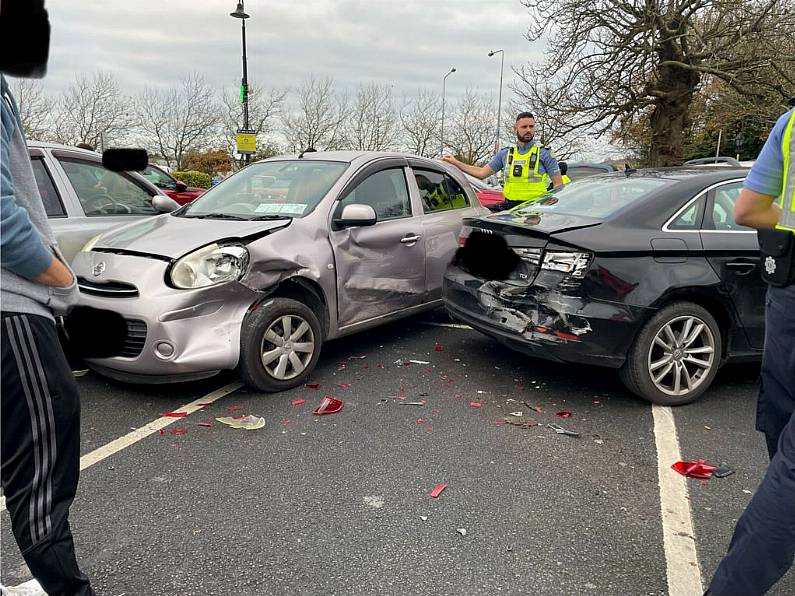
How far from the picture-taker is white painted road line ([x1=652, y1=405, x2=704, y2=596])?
2.29 metres

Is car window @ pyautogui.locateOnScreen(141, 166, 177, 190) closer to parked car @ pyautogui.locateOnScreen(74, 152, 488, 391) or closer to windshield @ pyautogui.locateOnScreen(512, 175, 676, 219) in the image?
parked car @ pyautogui.locateOnScreen(74, 152, 488, 391)

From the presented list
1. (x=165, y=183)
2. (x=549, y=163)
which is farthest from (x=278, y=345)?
(x=165, y=183)

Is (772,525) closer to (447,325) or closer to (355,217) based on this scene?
(355,217)

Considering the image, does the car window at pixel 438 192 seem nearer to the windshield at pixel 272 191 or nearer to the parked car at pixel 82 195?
the windshield at pixel 272 191

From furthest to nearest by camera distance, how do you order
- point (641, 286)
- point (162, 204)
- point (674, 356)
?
point (162, 204), point (674, 356), point (641, 286)

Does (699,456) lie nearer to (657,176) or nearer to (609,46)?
(657,176)

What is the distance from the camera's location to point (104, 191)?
16.9 ft

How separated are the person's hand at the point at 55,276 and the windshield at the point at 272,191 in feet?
8.25

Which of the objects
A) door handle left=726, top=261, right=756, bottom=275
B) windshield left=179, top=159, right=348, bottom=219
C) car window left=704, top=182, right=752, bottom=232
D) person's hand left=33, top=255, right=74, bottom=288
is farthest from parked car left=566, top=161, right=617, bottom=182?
person's hand left=33, top=255, right=74, bottom=288

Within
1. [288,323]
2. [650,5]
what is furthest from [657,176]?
[650,5]

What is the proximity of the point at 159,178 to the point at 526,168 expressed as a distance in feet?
21.6

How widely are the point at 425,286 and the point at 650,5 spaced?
42.1ft

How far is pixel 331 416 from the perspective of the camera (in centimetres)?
370

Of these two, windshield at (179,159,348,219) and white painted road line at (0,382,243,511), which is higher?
windshield at (179,159,348,219)
